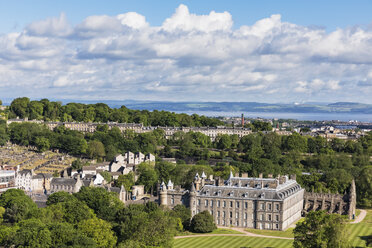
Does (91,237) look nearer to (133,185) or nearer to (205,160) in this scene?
(133,185)

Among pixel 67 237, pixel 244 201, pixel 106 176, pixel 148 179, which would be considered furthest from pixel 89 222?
pixel 106 176

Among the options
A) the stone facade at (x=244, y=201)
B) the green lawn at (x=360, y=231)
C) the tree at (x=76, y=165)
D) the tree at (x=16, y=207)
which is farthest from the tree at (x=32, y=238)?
the tree at (x=76, y=165)

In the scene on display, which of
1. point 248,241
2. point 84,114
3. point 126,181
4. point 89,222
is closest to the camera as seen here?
point 89,222

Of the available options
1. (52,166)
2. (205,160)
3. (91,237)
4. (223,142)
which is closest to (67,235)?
(91,237)

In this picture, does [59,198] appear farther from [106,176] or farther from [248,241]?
[106,176]

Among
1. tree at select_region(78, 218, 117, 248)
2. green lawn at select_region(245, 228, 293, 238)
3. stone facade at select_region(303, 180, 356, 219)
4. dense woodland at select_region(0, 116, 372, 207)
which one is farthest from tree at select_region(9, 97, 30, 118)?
tree at select_region(78, 218, 117, 248)

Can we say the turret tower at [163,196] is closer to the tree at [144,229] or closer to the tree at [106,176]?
the tree at [144,229]

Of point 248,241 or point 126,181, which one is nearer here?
point 248,241
